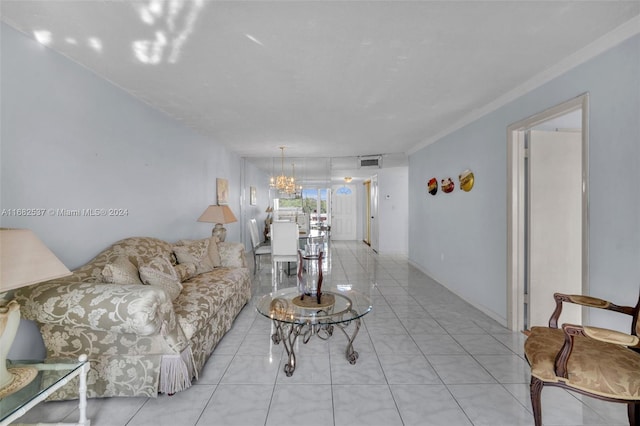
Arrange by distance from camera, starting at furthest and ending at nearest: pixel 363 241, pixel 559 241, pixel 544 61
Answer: pixel 363 241
pixel 559 241
pixel 544 61

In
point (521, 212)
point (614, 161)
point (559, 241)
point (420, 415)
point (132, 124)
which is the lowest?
point (420, 415)

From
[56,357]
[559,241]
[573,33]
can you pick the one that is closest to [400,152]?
[559,241]

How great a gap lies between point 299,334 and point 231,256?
5.63ft

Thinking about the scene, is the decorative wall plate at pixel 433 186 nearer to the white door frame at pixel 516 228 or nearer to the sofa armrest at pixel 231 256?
the white door frame at pixel 516 228

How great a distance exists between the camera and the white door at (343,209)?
974 centimetres

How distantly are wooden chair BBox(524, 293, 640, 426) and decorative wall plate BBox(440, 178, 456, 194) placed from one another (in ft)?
8.66

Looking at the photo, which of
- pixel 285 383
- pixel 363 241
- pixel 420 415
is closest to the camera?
pixel 420 415

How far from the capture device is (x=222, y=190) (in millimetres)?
5410

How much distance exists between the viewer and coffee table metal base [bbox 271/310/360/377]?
2.20 metres

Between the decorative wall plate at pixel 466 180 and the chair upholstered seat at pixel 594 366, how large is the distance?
2.31m

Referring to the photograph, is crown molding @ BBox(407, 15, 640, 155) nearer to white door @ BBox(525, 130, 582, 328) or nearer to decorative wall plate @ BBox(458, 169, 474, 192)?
white door @ BBox(525, 130, 582, 328)

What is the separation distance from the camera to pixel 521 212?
2855 mm

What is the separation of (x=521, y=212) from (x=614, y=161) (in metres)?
1.03

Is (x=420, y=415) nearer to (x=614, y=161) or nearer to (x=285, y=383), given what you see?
(x=285, y=383)
